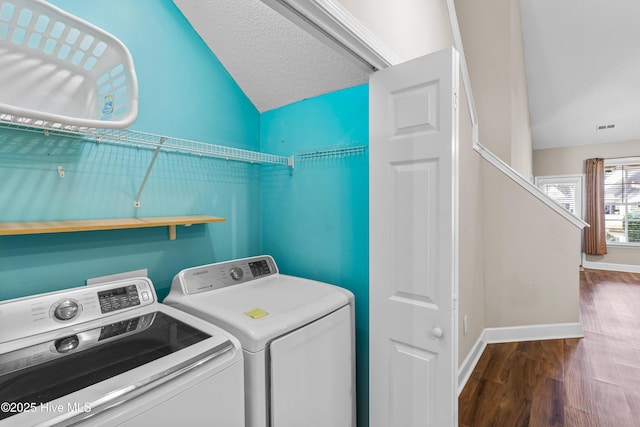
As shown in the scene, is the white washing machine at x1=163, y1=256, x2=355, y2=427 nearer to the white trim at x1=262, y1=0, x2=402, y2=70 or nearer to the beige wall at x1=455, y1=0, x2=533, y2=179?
the white trim at x1=262, y1=0, x2=402, y2=70

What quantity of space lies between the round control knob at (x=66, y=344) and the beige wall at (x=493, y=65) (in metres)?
3.45

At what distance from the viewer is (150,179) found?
1.53m

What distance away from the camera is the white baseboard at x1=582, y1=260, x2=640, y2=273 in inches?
220

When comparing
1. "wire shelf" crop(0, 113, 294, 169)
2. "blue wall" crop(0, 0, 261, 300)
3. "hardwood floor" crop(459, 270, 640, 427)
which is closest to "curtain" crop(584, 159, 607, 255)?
"hardwood floor" crop(459, 270, 640, 427)

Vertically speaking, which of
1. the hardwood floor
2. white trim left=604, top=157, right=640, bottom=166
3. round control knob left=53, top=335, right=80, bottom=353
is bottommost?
the hardwood floor

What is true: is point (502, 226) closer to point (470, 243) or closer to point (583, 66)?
point (470, 243)

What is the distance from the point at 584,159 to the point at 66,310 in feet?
26.7

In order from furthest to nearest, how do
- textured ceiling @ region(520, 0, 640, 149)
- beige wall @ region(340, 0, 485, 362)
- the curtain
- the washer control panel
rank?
the curtain
textured ceiling @ region(520, 0, 640, 149)
beige wall @ region(340, 0, 485, 362)
the washer control panel

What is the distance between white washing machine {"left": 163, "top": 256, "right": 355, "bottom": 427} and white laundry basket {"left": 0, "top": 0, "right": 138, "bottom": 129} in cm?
77

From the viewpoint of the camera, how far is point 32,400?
672 millimetres

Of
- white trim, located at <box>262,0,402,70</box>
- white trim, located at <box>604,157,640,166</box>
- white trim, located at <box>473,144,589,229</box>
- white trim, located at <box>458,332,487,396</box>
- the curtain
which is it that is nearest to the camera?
white trim, located at <box>262,0,402,70</box>

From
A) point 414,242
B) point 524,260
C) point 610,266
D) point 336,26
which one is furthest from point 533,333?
point 610,266

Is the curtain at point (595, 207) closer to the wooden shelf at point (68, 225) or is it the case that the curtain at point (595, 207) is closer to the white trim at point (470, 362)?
the white trim at point (470, 362)

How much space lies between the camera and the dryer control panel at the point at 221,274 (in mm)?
1402
